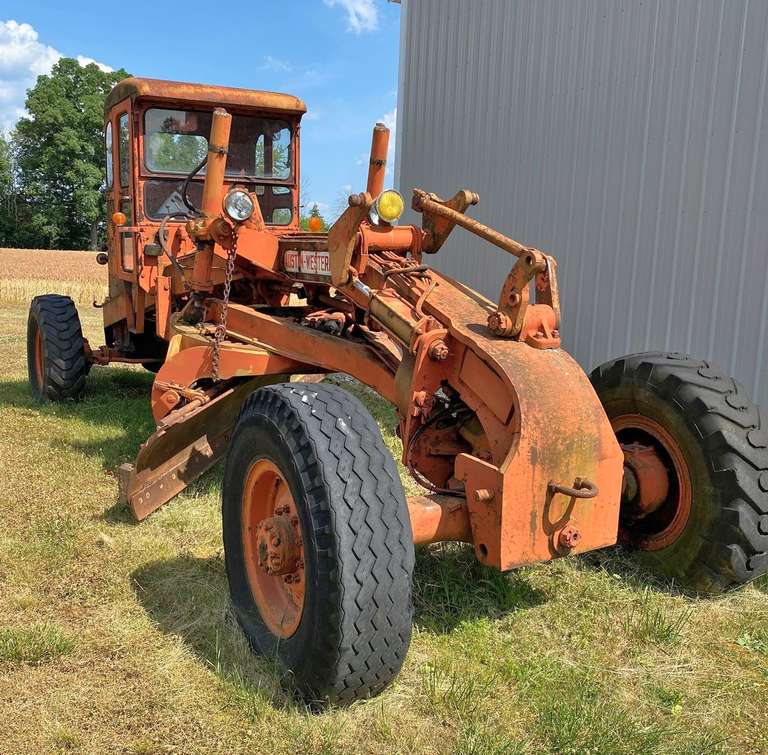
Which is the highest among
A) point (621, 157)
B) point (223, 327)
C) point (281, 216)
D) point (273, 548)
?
point (621, 157)

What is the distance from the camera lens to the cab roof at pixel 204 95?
5883 millimetres

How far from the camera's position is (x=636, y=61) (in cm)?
630

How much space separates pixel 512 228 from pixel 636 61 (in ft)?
6.13

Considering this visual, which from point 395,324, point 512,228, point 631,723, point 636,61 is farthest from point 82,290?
point 631,723

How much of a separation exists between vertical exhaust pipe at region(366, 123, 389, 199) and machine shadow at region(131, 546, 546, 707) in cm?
186

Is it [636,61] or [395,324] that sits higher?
[636,61]

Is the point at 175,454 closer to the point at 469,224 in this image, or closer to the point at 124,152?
the point at 469,224

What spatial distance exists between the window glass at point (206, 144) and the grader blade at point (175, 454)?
92.3 inches

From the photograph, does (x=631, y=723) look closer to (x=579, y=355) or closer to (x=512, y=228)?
(x=579, y=355)

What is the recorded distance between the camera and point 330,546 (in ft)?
8.41

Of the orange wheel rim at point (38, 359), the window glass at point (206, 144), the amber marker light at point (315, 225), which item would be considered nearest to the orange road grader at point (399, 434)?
the amber marker light at point (315, 225)

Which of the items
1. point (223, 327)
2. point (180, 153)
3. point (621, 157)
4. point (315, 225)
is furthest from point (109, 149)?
point (621, 157)

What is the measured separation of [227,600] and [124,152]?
163 inches

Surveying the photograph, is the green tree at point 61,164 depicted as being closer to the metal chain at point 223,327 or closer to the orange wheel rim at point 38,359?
the orange wheel rim at point 38,359
